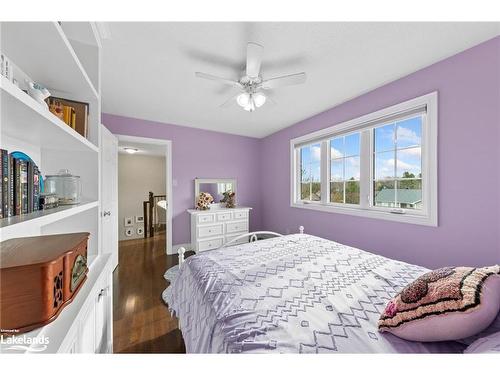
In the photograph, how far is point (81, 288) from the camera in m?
0.82

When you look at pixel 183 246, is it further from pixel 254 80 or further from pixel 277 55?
pixel 277 55

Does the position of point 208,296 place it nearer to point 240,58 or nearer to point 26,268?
point 26,268

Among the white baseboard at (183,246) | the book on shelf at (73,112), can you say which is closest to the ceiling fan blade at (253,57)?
the book on shelf at (73,112)

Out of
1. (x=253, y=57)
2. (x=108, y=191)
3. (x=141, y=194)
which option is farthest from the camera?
(x=141, y=194)

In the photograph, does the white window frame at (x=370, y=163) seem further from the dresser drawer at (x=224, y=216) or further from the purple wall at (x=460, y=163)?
the dresser drawer at (x=224, y=216)

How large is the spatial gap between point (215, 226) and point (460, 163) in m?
3.13

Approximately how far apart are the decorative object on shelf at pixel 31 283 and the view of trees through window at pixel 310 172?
121 inches

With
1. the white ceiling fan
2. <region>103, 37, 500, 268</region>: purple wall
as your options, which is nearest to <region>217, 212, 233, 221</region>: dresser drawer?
<region>103, 37, 500, 268</region>: purple wall

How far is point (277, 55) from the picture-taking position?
5.27 ft

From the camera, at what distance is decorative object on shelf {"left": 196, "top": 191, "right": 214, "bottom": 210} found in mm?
3529

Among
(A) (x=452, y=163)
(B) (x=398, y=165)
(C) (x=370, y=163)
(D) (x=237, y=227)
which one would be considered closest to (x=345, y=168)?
(C) (x=370, y=163)

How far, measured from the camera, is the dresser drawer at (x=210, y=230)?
10.6 feet

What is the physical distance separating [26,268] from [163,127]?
3.19 meters
